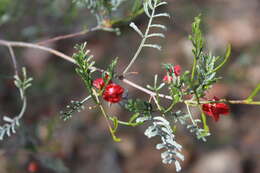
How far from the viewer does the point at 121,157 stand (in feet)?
13.8

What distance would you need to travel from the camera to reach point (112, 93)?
122 cm

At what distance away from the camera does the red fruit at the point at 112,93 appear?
3.99 ft

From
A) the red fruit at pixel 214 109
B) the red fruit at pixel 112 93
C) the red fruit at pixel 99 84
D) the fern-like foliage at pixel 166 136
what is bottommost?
the fern-like foliage at pixel 166 136

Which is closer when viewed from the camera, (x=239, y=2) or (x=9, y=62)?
(x=9, y=62)

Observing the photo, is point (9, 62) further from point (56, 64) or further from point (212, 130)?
point (212, 130)

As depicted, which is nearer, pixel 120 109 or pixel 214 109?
pixel 214 109

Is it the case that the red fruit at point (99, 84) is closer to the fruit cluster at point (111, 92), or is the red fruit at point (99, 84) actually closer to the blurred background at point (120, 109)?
the fruit cluster at point (111, 92)

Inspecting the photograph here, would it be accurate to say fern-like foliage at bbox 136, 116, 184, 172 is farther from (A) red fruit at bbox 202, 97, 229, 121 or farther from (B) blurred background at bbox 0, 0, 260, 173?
(B) blurred background at bbox 0, 0, 260, 173

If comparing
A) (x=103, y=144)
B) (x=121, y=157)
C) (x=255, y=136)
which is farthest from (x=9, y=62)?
(x=255, y=136)

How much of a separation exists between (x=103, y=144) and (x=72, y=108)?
296 centimetres

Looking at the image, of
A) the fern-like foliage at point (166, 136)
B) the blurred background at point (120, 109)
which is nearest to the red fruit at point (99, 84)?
the fern-like foliage at point (166, 136)

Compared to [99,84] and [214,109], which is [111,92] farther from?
[214,109]

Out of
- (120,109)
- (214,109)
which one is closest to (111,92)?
(214,109)

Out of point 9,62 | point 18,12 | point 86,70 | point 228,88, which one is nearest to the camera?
point 86,70
